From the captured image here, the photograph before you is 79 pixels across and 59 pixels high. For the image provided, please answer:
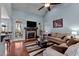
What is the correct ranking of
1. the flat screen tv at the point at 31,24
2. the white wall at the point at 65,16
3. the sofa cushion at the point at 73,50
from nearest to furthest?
1. the sofa cushion at the point at 73,50
2. the white wall at the point at 65,16
3. the flat screen tv at the point at 31,24

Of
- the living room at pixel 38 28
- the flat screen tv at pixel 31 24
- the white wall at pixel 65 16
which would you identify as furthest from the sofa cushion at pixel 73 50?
the flat screen tv at pixel 31 24

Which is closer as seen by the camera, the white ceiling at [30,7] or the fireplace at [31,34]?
the white ceiling at [30,7]

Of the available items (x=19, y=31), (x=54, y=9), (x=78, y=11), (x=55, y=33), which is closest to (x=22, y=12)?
(x=19, y=31)

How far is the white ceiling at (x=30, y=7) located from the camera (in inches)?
74.5

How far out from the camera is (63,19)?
6.78ft

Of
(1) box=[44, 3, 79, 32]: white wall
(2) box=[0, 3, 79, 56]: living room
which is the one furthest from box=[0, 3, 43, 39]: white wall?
(1) box=[44, 3, 79, 32]: white wall

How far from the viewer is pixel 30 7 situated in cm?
198

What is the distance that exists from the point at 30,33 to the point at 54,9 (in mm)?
710

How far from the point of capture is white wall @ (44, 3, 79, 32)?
6.40 feet

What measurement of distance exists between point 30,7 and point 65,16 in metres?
0.72

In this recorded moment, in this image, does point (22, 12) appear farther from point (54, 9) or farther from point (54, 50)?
point (54, 50)

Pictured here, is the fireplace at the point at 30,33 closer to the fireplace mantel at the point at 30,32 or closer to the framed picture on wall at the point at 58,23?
the fireplace mantel at the point at 30,32

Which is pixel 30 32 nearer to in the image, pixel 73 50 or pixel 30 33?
pixel 30 33

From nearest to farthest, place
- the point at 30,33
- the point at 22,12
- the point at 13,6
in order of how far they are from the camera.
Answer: the point at 13,6
the point at 22,12
the point at 30,33
